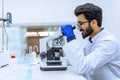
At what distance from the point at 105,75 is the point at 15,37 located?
9.38 ft

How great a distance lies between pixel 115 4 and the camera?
3.72 metres

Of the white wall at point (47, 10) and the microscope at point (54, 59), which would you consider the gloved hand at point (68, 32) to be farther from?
the white wall at point (47, 10)

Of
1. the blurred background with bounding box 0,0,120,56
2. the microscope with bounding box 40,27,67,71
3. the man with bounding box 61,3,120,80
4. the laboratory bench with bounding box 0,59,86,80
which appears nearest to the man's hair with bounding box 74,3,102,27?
the man with bounding box 61,3,120,80

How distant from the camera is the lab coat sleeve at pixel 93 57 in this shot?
4.26 ft

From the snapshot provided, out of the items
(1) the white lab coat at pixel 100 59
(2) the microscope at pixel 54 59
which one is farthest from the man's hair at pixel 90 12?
(2) the microscope at pixel 54 59

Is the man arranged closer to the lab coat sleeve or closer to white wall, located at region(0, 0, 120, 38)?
the lab coat sleeve

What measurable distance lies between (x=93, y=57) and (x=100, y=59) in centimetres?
5

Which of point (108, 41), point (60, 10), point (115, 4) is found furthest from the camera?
point (60, 10)

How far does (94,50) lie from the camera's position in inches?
54.8

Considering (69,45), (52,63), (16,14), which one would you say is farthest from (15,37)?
(69,45)

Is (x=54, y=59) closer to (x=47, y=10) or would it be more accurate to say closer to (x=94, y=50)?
(x=94, y=50)

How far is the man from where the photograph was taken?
131 cm

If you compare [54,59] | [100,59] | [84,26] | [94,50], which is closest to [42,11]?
[54,59]

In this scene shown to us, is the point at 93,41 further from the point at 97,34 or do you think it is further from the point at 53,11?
the point at 53,11
